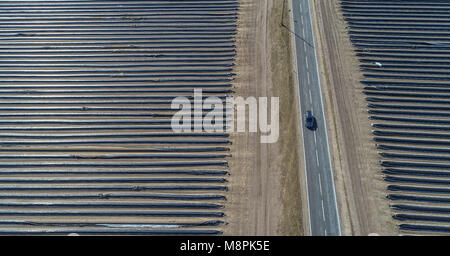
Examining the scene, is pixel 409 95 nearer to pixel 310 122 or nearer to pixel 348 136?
pixel 348 136

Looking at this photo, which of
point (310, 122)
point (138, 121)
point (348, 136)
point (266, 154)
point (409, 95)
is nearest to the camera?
point (266, 154)

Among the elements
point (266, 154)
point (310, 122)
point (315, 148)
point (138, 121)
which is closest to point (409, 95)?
point (310, 122)

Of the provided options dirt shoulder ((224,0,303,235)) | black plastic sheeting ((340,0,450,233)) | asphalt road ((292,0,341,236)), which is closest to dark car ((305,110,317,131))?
asphalt road ((292,0,341,236))

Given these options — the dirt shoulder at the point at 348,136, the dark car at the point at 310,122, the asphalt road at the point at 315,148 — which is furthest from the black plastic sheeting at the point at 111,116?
the dirt shoulder at the point at 348,136

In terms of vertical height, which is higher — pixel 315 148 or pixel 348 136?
pixel 348 136

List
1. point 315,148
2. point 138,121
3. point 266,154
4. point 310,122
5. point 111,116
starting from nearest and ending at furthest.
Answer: point 315,148 → point 266,154 → point 310,122 → point 138,121 → point 111,116
